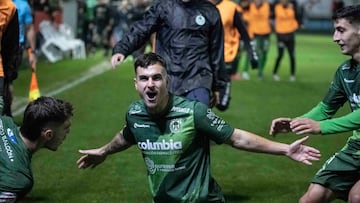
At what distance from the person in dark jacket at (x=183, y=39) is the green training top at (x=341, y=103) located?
1885mm

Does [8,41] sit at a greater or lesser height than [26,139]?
lesser

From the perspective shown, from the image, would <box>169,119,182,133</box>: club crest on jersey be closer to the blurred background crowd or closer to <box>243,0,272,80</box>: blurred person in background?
<box>243,0,272,80</box>: blurred person in background

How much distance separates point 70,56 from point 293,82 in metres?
9.93

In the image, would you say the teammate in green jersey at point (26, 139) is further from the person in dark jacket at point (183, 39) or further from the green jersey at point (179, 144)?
the person in dark jacket at point (183, 39)

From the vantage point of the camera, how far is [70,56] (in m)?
27.8

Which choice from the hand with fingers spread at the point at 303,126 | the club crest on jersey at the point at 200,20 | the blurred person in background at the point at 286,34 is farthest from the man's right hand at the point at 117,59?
the blurred person in background at the point at 286,34

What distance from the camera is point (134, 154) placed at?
10.5 m

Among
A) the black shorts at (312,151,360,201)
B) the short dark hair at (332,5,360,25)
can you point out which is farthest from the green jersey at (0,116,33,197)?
the short dark hair at (332,5,360,25)

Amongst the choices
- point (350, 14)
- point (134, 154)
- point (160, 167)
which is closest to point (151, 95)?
point (160, 167)

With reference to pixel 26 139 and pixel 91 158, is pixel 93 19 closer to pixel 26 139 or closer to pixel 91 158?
pixel 91 158

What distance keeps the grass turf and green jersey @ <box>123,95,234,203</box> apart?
2.43 metres

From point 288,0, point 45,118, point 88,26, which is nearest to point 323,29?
point 88,26

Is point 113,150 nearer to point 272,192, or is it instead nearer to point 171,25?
point 171,25

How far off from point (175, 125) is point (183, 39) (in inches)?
101
